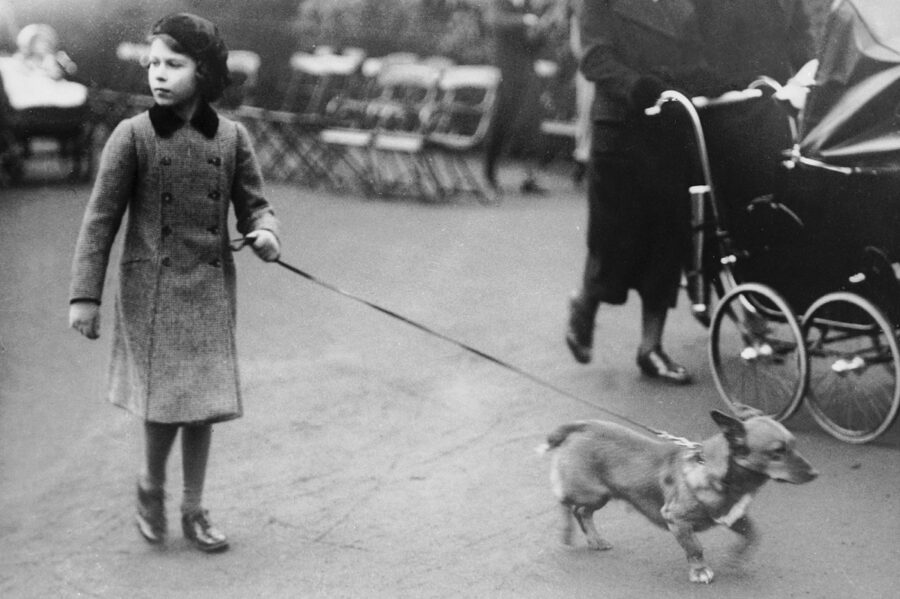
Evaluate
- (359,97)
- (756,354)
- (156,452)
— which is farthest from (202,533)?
(359,97)

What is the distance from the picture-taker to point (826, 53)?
18.2ft

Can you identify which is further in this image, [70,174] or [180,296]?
[70,174]

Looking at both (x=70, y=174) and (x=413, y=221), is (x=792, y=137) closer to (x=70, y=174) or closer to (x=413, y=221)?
(x=413, y=221)

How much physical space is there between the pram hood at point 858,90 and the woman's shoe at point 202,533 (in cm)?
275

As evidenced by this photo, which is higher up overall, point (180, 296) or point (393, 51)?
point (180, 296)

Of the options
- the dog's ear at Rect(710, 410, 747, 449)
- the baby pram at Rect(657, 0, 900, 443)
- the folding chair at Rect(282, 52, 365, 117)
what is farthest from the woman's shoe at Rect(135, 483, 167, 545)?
the folding chair at Rect(282, 52, 365, 117)

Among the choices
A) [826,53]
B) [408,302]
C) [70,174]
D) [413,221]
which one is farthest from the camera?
[70,174]

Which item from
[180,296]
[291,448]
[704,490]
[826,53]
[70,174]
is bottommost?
[70,174]

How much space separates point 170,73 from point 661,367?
10.6ft

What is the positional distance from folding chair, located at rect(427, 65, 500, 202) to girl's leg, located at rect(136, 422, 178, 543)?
8.14 m

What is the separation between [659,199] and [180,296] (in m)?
2.88

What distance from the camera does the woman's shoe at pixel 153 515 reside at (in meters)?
4.66

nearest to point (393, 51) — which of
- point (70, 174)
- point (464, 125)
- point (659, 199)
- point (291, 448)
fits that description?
point (464, 125)

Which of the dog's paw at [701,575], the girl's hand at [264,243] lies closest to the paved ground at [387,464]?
the dog's paw at [701,575]
